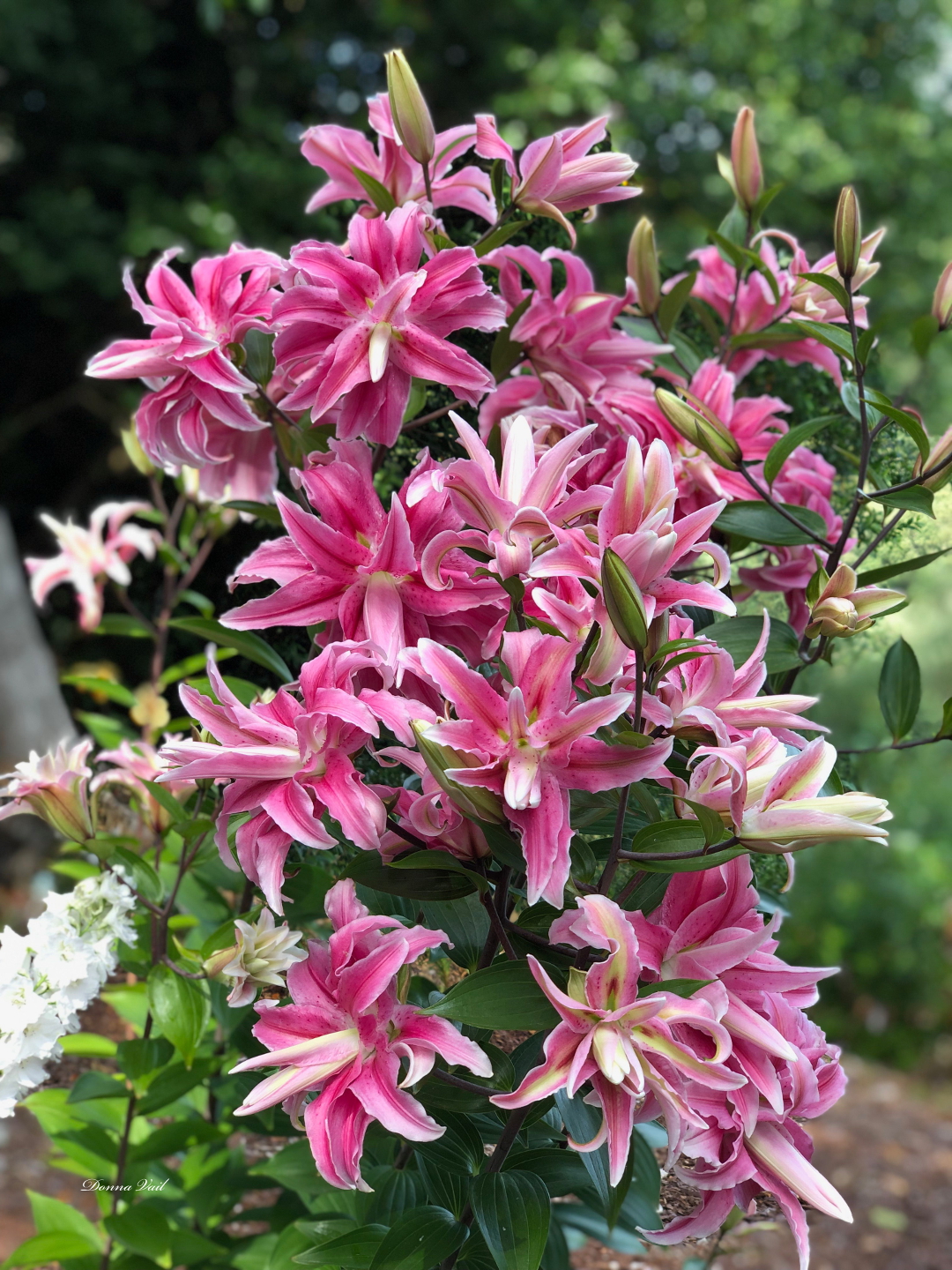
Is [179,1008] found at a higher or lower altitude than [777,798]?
lower

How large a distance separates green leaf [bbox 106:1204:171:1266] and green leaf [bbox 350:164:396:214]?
2.42ft

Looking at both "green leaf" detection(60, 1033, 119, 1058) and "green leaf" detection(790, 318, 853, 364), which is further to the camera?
"green leaf" detection(60, 1033, 119, 1058)

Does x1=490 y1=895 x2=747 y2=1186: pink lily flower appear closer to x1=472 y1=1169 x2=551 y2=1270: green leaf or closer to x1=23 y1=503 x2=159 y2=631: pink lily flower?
x1=472 y1=1169 x2=551 y2=1270: green leaf

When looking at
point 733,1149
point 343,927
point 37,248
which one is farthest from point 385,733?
point 37,248

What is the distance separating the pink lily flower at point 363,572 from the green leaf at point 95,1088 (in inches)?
18.2

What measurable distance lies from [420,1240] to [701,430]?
1.50 ft

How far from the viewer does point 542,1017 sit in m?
0.46

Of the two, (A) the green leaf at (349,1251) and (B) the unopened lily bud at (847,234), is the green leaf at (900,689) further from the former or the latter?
(A) the green leaf at (349,1251)

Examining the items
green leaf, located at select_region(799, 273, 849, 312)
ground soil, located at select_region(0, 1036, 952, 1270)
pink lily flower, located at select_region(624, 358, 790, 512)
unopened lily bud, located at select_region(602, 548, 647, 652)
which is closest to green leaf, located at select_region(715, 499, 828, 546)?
pink lily flower, located at select_region(624, 358, 790, 512)

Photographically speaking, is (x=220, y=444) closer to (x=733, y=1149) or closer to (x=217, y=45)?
(x=733, y=1149)

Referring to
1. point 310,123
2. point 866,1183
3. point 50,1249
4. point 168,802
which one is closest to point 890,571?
point 168,802

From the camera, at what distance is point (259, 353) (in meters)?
0.60

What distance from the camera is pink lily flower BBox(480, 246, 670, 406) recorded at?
0.65m

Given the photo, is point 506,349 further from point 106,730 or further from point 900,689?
point 106,730
